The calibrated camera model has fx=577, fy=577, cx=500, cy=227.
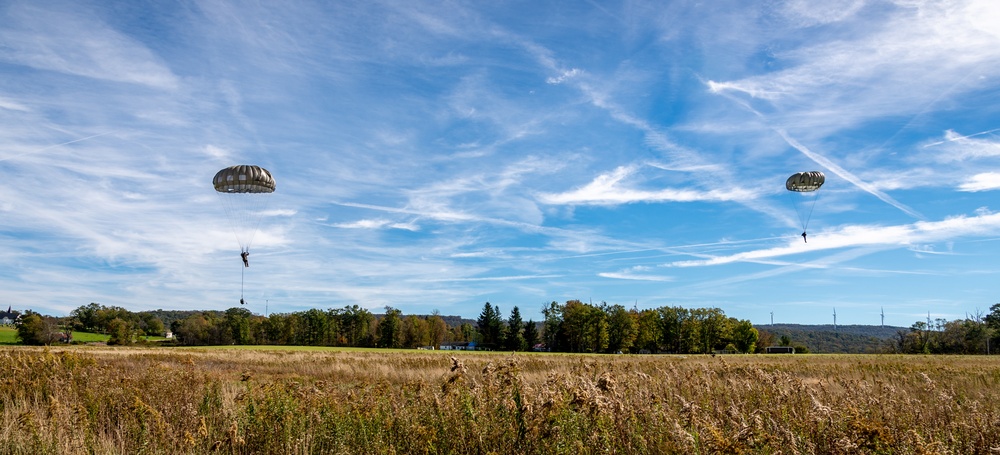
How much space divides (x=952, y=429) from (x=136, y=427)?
9.34 meters

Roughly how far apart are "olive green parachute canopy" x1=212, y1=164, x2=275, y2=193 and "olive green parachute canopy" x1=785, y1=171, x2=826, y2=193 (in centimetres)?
3289

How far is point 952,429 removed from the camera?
6.22m

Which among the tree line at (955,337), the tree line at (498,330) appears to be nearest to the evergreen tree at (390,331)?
the tree line at (498,330)

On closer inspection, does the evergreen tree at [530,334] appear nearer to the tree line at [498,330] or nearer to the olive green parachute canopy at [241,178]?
the tree line at [498,330]

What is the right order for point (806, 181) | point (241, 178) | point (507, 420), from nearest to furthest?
point (507, 420) → point (241, 178) → point (806, 181)

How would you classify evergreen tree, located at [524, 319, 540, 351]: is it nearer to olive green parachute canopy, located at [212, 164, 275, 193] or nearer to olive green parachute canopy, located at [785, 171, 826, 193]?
olive green parachute canopy, located at [785, 171, 826, 193]

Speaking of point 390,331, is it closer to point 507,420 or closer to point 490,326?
point 490,326

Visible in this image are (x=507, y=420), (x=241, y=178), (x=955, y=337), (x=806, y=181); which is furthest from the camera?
(x=955, y=337)

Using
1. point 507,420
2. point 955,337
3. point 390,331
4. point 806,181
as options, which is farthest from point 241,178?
point 955,337

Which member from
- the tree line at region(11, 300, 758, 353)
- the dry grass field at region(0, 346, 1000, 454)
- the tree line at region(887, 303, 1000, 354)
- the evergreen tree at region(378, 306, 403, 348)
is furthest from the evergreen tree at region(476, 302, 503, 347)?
the dry grass field at region(0, 346, 1000, 454)

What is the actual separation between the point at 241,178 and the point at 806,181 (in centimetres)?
3431

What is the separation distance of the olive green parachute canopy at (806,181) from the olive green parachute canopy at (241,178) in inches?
1295

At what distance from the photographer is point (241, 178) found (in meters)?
28.3

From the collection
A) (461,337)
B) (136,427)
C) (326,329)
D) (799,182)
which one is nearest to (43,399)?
(136,427)
